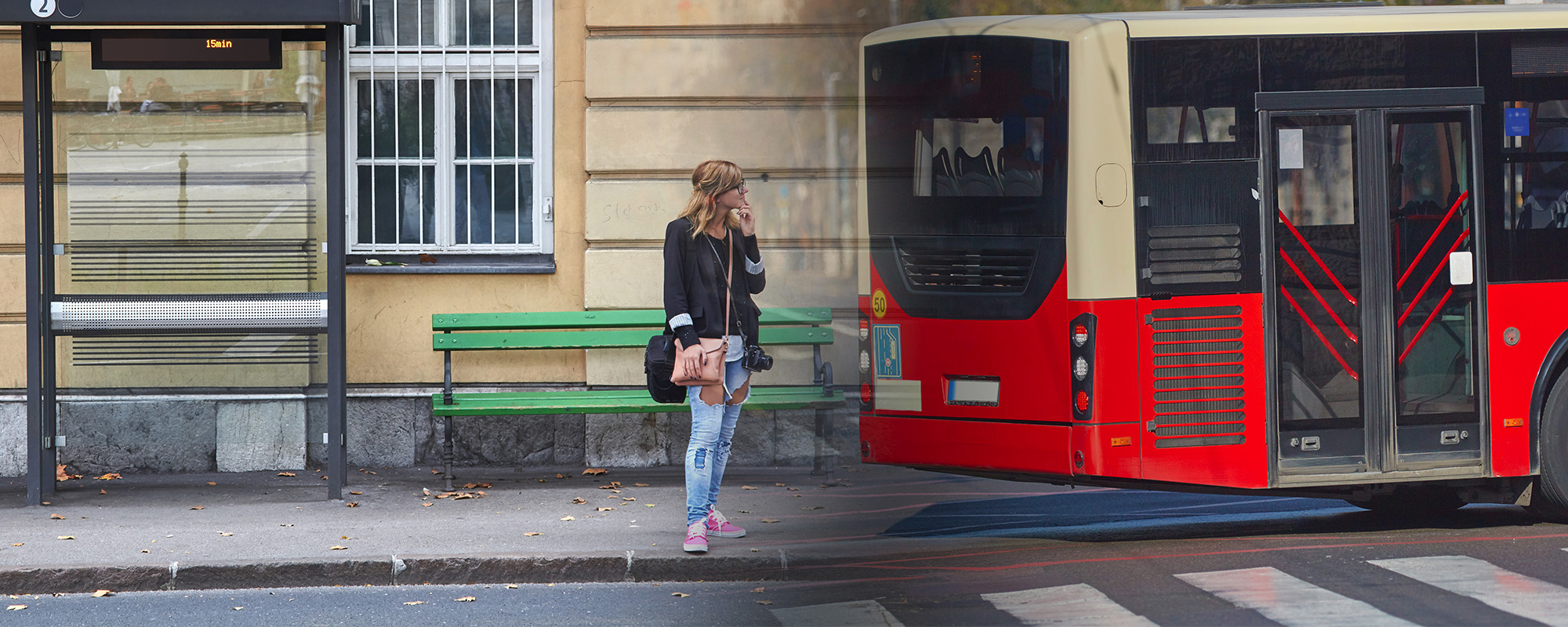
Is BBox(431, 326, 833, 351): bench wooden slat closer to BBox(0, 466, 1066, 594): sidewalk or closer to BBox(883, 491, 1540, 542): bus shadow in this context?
BBox(0, 466, 1066, 594): sidewalk

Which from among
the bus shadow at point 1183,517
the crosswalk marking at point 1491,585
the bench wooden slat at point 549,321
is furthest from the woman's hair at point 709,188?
the crosswalk marking at point 1491,585

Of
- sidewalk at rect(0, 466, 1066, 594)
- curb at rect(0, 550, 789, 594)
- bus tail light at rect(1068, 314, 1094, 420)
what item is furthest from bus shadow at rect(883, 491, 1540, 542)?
curb at rect(0, 550, 789, 594)

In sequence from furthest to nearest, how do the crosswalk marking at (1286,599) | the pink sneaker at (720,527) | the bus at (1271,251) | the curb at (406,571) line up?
the pink sneaker at (720,527)
the bus at (1271,251)
the curb at (406,571)
the crosswalk marking at (1286,599)

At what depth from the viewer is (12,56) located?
906 centimetres

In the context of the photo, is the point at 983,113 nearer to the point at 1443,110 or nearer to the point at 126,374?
the point at 1443,110

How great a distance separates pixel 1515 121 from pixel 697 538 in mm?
4187

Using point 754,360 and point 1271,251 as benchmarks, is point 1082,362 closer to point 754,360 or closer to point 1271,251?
point 1271,251

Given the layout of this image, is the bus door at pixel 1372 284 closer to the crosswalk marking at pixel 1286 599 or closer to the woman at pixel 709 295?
the crosswalk marking at pixel 1286 599

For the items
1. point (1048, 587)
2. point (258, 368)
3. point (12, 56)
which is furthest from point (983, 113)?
point (12, 56)

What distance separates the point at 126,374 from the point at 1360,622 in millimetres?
6701

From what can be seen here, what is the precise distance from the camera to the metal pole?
7.95 meters

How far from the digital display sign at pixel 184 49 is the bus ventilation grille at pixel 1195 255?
4877 millimetres

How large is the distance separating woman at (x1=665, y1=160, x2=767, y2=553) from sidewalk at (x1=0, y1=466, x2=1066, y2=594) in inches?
11.2

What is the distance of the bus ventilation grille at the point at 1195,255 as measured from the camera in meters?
6.32
